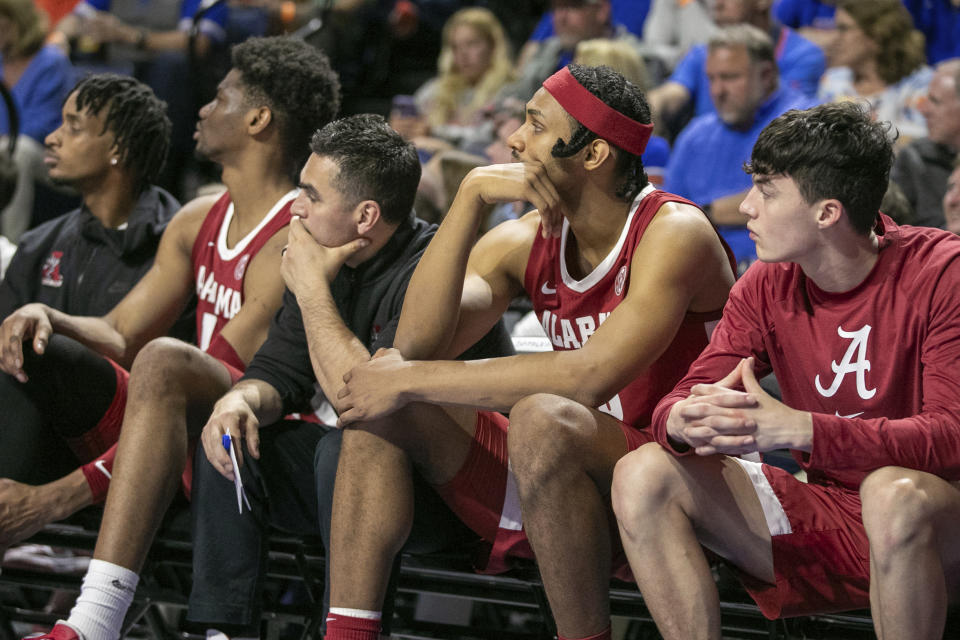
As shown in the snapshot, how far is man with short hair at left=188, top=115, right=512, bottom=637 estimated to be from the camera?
111 inches

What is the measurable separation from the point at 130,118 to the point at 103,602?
1.83 metres

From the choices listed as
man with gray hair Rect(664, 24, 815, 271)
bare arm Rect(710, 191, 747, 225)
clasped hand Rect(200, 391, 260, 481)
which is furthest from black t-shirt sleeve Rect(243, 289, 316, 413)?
man with gray hair Rect(664, 24, 815, 271)

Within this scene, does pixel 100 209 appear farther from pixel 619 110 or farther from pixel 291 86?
pixel 619 110

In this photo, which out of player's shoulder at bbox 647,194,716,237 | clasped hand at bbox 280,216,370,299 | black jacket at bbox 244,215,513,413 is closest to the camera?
player's shoulder at bbox 647,194,716,237

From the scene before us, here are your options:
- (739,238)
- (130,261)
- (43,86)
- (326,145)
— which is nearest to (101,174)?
(130,261)

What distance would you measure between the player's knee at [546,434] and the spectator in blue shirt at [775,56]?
371cm

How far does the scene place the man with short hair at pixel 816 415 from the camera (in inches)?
87.0

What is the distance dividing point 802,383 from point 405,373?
0.83 meters

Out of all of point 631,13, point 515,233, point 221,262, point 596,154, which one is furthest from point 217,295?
point 631,13

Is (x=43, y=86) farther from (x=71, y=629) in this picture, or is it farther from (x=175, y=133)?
(x=71, y=629)

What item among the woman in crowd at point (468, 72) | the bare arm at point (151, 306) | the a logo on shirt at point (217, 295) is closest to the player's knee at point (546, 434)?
the a logo on shirt at point (217, 295)

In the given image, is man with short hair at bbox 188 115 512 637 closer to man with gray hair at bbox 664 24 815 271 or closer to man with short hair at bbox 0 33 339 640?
man with short hair at bbox 0 33 339 640

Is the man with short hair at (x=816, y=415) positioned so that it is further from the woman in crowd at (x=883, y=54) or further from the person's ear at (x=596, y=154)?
the woman in crowd at (x=883, y=54)

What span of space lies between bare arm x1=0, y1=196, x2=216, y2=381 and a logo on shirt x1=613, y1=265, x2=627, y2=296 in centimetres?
151
